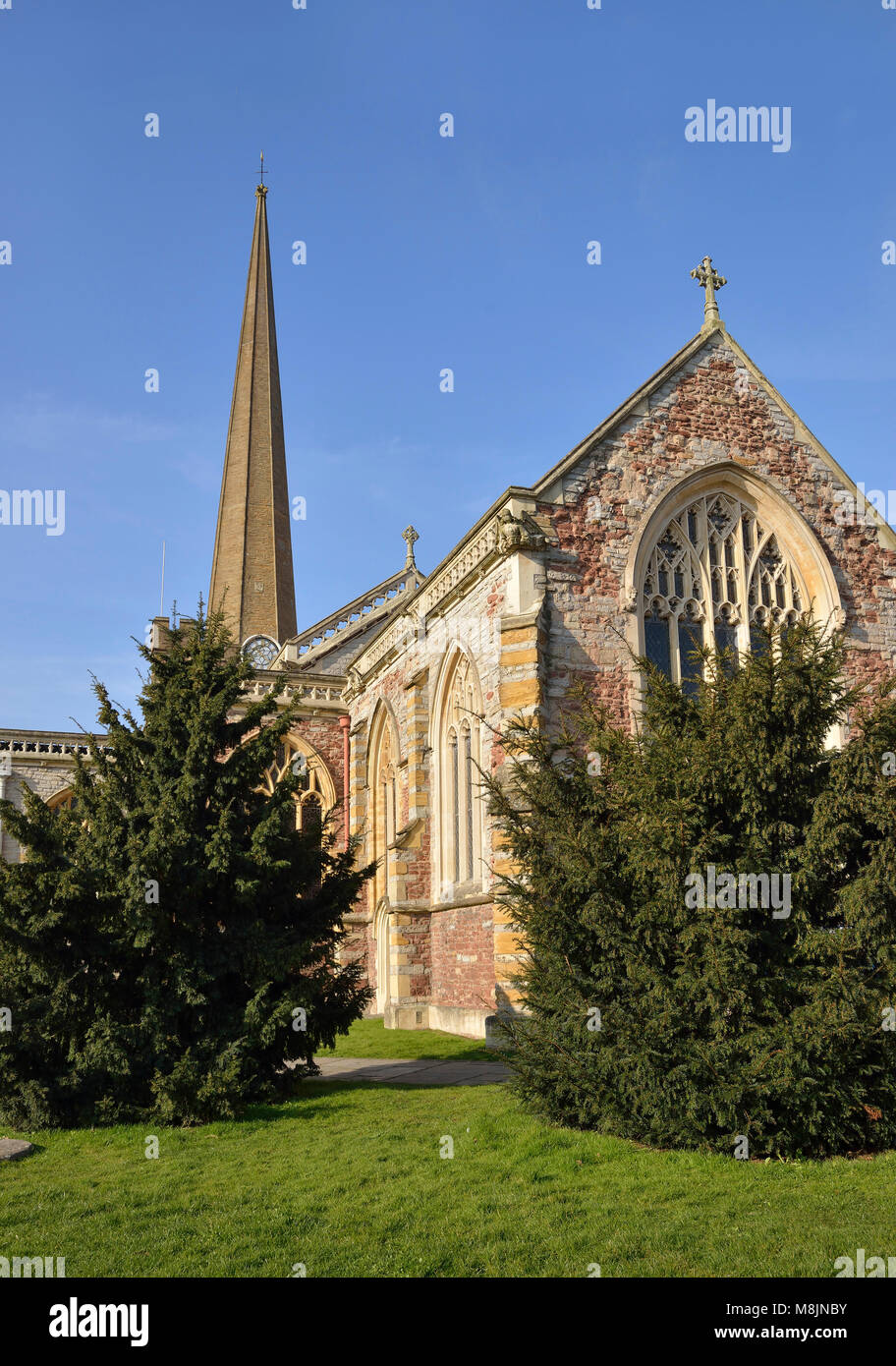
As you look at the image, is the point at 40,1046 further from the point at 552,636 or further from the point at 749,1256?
the point at 552,636

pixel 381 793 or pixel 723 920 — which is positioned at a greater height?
pixel 381 793

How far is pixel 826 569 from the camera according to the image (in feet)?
57.3

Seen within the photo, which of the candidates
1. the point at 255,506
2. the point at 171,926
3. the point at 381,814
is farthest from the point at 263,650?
the point at 171,926

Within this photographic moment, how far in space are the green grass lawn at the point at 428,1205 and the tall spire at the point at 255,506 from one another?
30208 mm

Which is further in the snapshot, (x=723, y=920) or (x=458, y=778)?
(x=458, y=778)

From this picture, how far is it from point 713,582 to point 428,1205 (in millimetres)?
12536

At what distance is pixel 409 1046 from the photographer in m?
16.3

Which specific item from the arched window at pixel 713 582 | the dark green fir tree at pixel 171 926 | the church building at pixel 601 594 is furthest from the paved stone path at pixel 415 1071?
the arched window at pixel 713 582

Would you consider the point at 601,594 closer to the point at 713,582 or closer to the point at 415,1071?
the point at 713,582

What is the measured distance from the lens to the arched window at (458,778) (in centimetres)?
1786

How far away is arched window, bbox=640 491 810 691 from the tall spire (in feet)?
76.8

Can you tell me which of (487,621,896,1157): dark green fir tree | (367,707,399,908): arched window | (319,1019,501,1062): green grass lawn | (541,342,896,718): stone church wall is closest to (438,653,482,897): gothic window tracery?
(319,1019,501,1062): green grass lawn

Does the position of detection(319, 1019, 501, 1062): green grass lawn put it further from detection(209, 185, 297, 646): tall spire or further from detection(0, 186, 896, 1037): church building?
detection(209, 185, 297, 646): tall spire
